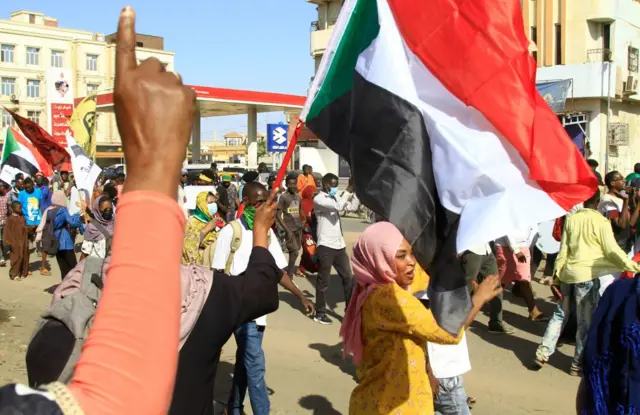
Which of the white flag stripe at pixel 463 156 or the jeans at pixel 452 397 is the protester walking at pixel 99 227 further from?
the white flag stripe at pixel 463 156

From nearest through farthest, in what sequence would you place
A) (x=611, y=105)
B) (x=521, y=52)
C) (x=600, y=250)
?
(x=521, y=52) < (x=600, y=250) < (x=611, y=105)

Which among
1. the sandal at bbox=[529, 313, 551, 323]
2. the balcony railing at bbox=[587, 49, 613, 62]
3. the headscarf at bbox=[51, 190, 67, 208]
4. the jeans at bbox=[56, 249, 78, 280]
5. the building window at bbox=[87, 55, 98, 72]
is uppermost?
the building window at bbox=[87, 55, 98, 72]

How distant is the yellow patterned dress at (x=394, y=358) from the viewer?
133 inches

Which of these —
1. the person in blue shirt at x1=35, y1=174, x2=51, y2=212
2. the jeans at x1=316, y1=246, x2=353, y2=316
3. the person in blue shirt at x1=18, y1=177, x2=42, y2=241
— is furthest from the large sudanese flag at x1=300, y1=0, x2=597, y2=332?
the person in blue shirt at x1=35, y1=174, x2=51, y2=212

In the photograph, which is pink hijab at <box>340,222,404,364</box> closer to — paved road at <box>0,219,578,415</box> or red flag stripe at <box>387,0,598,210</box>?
red flag stripe at <box>387,0,598,210</box>

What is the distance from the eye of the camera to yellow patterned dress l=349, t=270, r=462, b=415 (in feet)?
11.1

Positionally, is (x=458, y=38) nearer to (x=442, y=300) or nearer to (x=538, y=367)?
(x=442, y=300)

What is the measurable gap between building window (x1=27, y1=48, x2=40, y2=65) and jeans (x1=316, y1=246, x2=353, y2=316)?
6625cm

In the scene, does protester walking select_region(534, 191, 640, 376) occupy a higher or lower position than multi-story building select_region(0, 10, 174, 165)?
lower

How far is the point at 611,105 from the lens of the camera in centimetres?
2595

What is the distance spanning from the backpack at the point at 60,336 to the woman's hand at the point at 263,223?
1.85 ft

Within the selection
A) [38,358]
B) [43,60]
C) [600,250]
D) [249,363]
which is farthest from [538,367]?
[43,60]

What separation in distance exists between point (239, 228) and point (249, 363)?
43.8 inches

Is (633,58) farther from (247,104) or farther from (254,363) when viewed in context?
(254,363)
